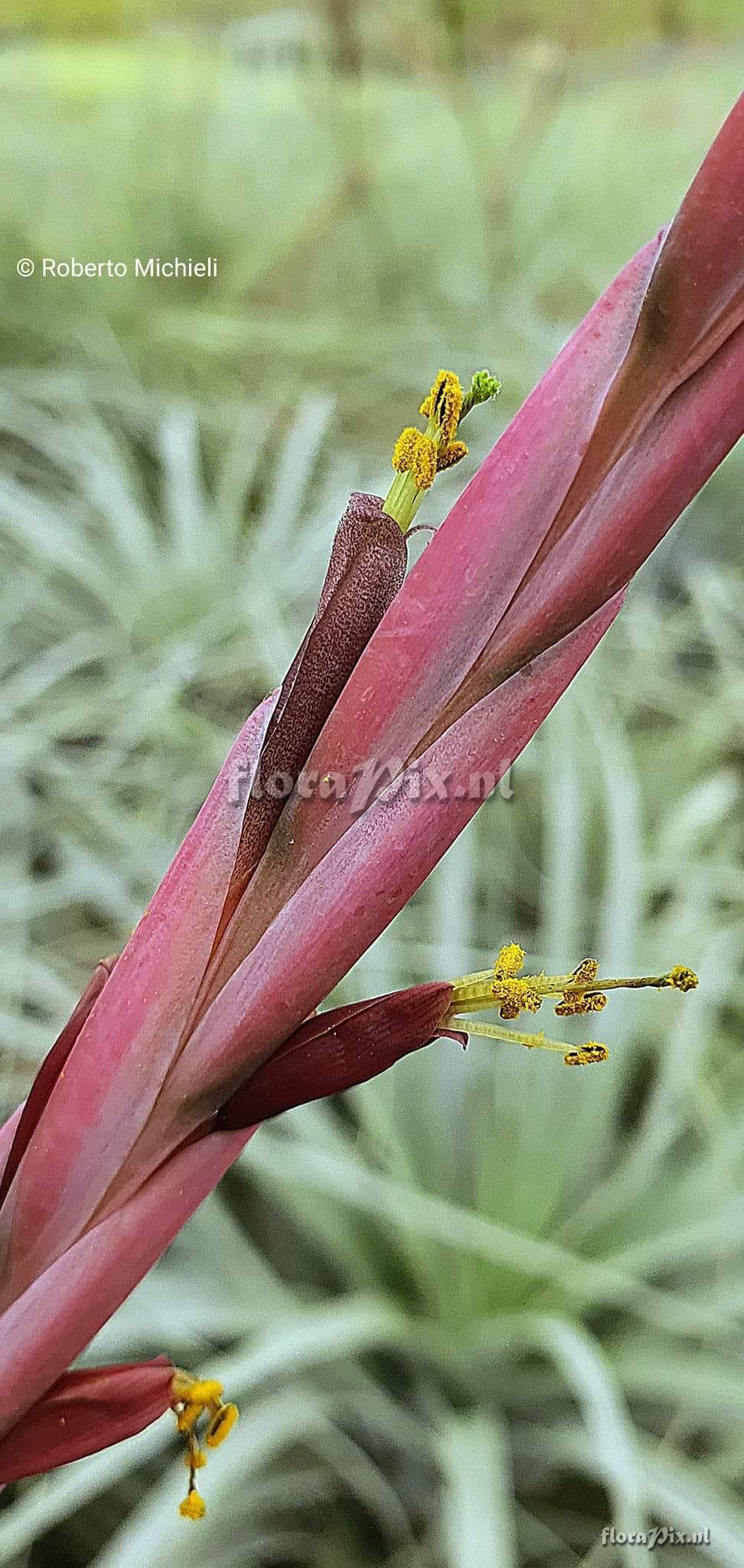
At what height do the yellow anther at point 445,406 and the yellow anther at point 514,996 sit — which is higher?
the yellow anther at point 445,406

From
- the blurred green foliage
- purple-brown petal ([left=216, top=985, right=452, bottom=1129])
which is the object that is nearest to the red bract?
purple-brown petal ([left=216, top=985, right=452, bottom=1129])

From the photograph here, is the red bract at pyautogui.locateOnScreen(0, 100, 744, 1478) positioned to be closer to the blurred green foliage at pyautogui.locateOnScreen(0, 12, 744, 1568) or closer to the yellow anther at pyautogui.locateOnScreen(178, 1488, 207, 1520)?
the yellow anther at pyautogui.locateOnScreen(178, 1488, 207, 1520)

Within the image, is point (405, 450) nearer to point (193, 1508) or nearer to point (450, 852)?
point (193, 1508)

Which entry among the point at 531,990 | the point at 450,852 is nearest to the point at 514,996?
the point at 531,990

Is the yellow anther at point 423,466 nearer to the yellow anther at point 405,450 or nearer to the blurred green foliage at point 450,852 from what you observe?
the yellow anther at point 405,450

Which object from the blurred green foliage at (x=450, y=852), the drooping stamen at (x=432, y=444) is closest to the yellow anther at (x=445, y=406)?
the drooping stamen at (x=432, y=444)

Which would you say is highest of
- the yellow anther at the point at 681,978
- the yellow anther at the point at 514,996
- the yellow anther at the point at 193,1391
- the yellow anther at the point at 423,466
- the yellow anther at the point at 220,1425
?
the yellow anther at the point at 423,466

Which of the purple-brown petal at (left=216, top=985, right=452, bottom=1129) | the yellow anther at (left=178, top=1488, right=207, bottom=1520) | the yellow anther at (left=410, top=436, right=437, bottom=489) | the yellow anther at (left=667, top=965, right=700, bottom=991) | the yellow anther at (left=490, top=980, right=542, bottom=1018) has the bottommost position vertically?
the yellow anther at (left=178, top=1488, right=207, bottom=1520)
